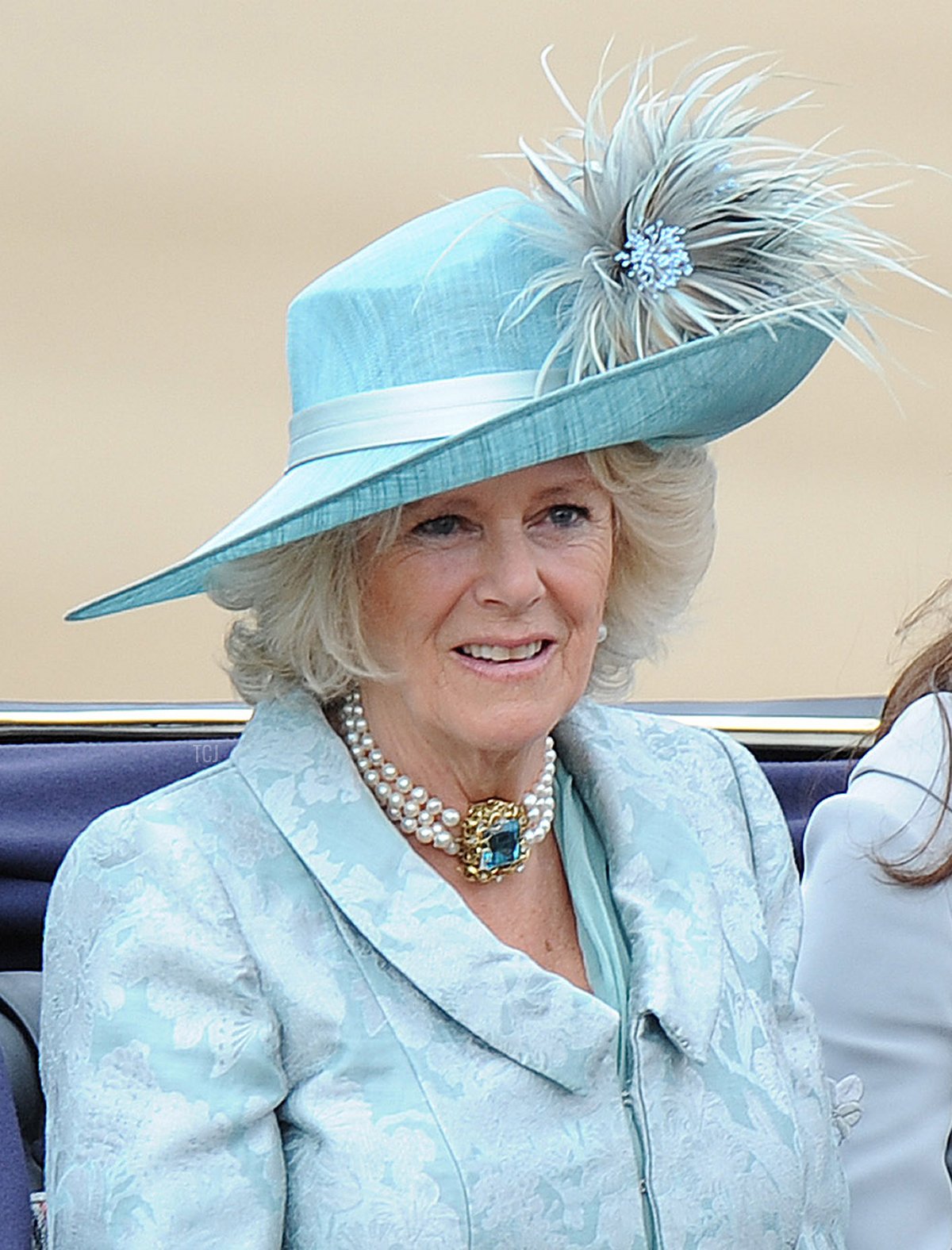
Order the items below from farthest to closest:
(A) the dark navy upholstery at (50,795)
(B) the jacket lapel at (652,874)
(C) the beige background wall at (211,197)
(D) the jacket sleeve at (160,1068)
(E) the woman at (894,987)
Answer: (C) the beige background wall at (211,197)
(A) the dark navy upholstery at (50,795)
(E) the woman at (894,987)
(B) the jacket lapel at (652,874)
(D) the jacket sleeve at (160,1068)

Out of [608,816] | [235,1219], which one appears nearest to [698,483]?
[608,816]

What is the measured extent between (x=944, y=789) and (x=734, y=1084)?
39 cm

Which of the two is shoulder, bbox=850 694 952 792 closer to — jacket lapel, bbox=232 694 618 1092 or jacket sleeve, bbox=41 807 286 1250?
jacket lapel, bbox=232 694 618 1092

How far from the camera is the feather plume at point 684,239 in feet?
5.28

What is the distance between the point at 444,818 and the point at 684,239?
0.53m

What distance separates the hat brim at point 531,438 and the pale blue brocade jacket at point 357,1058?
21 centimetres

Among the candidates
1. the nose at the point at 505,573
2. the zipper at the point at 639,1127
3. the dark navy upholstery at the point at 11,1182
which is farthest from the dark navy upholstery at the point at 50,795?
the nose at the point at 505,573

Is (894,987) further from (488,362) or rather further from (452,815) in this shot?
(488,362)

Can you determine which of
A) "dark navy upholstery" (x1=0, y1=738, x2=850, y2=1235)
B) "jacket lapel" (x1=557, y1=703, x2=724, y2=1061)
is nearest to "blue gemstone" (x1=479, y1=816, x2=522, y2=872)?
"jacket lapel" (x1=557, y1=703, x2=724, y2=1061)

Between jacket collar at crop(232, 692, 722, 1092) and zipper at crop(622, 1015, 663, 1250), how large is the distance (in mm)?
27

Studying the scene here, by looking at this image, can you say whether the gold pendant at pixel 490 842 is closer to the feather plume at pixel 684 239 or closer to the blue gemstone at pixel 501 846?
the blue gemstone at pixel 501 846

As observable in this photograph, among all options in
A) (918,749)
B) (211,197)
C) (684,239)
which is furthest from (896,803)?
(211,197)

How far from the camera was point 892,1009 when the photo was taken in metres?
1.94

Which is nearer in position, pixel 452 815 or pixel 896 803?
pixel 452 815
